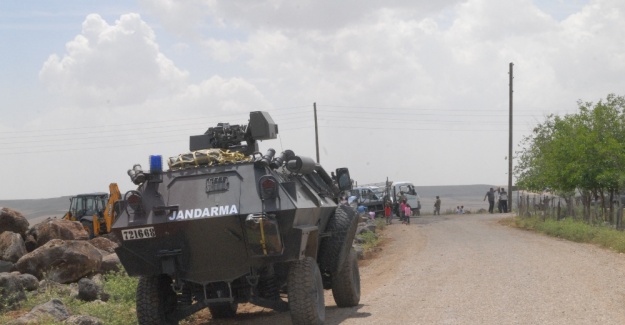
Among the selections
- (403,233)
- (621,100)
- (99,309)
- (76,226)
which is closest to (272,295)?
(99,309)

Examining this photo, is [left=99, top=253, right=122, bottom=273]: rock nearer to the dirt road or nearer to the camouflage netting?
the dirt road

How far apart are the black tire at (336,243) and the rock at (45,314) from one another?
3.57m

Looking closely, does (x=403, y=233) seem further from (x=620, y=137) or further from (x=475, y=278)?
(x=475, y=278)

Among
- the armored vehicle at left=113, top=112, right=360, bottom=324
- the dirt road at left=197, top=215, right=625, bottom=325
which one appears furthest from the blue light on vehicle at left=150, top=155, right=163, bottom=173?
the dirt road at left=197, top=215, right=625, bottom=325

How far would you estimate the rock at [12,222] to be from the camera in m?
21.9

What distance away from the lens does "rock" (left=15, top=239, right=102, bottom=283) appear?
1692cm

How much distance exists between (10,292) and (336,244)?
4850 mm

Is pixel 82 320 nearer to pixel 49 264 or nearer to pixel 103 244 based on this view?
pixel 49 264

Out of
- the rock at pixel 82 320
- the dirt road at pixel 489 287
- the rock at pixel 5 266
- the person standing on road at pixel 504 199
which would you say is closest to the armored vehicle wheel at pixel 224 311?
the dirt road at pixel 489 287

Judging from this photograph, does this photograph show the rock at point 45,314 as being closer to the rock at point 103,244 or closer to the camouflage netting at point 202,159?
the camouflage netting at point 202,159

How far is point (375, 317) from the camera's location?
12.2 metres

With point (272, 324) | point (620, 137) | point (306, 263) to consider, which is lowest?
point (272, 324)

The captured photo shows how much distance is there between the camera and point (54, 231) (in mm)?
21625

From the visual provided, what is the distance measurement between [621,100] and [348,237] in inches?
993
